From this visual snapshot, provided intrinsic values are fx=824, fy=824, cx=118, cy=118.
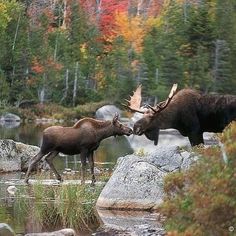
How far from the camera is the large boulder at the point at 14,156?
23938 mm

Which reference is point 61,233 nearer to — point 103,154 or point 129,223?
point 129,223

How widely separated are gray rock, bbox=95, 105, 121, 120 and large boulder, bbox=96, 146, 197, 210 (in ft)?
148

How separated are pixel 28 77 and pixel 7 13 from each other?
5.84 m

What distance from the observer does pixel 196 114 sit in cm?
1823

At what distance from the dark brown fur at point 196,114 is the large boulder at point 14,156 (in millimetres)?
6109

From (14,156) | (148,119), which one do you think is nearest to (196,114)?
(148,119)

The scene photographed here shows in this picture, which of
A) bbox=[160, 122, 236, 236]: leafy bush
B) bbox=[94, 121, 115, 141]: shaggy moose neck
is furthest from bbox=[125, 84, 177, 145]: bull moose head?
bbox=[160, 122, 236, 236]: leafy bush

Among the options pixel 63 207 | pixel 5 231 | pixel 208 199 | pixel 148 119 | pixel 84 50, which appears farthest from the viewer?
pixel 84 50

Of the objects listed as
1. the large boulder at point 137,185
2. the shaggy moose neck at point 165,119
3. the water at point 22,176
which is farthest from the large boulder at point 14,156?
the large boulder at point 137,185

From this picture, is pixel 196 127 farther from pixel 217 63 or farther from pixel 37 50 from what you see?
pixel 37 50

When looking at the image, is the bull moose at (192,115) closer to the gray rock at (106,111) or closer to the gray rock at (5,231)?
the gray rock at (5,231)

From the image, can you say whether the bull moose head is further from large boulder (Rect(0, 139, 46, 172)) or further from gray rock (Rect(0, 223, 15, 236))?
gray rock (Rect(0, 223, 15, 236))

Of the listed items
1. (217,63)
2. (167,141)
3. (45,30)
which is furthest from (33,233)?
(45,30)

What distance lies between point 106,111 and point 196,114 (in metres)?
44.2
